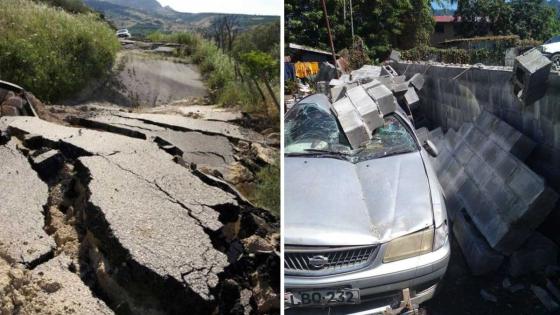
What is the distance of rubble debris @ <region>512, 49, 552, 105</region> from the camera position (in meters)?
2.51

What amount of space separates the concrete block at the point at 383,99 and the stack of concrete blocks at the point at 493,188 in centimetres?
59

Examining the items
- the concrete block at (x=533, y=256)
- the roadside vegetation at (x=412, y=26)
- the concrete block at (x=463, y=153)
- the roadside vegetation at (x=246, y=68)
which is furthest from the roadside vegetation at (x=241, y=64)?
the concrete block at (x=463, y=153)

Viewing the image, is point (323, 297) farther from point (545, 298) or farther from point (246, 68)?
point (545, 298)

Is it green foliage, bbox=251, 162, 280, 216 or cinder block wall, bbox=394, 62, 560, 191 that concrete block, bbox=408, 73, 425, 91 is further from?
green foliage, bbox=251, 162, 280, 216

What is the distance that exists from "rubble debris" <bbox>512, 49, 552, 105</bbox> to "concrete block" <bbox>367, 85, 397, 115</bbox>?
65cm

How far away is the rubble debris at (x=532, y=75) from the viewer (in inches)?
99.0

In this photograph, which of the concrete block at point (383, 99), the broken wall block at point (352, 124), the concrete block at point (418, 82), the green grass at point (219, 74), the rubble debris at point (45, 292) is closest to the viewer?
the rubble debris at point (45, 292)

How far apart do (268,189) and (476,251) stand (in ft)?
→ 3.68

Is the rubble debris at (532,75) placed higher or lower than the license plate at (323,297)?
higher

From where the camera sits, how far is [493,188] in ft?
Result: 8.95

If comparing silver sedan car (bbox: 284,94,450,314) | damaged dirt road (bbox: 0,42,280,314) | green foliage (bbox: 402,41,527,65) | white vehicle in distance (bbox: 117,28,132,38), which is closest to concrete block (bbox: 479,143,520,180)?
silver sedan car (bbox: 284,94,450,314)

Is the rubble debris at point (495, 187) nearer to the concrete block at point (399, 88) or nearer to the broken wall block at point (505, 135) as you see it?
the broken wall block at point (505, 135)

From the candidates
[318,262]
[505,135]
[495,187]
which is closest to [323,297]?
[318,262]

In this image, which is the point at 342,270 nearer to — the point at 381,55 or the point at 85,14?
the point at 85,14
